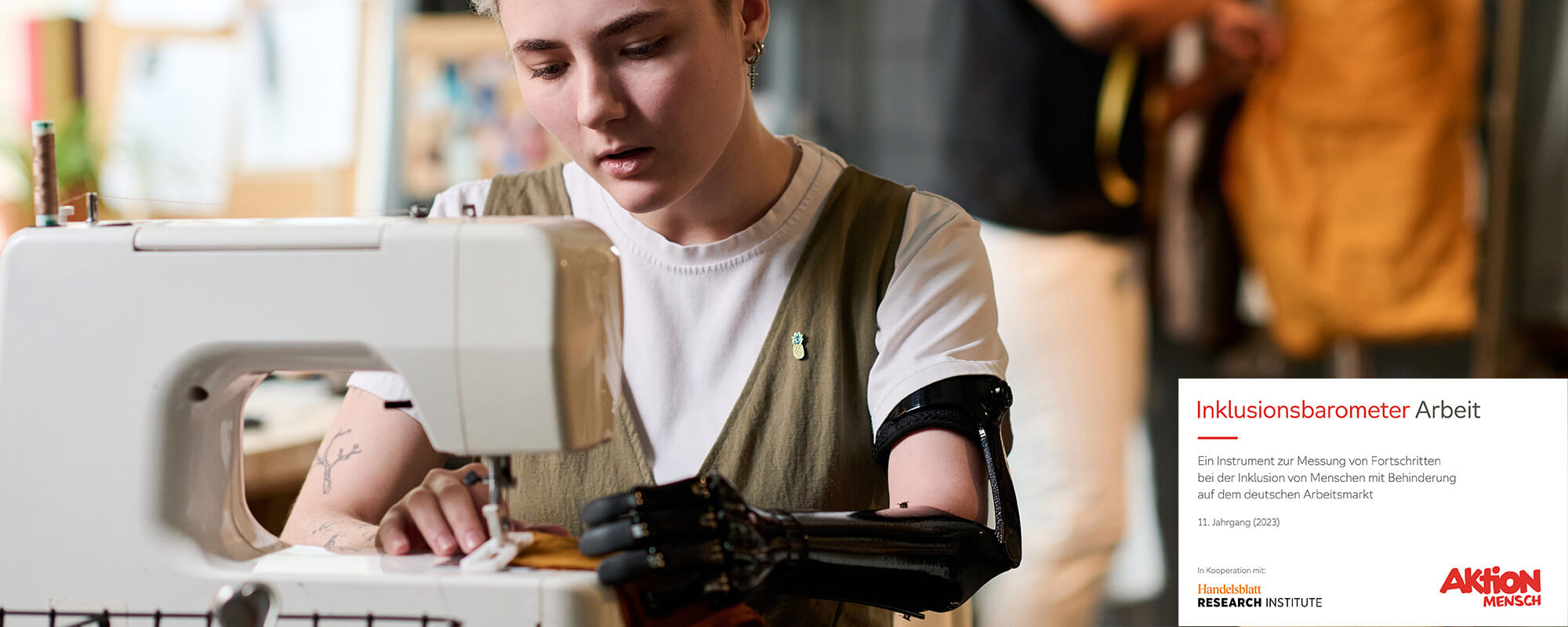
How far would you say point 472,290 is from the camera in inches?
26.9

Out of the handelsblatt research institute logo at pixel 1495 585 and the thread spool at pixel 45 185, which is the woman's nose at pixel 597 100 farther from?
the handelsblatt research institute logo at pixel 1495 585

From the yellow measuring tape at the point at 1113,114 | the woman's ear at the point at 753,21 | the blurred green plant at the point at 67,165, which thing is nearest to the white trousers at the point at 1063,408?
the yellow measuring tape at the point at 1113,114

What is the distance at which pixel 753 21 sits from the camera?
98 cm

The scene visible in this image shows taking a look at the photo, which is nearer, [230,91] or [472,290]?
[472,290]

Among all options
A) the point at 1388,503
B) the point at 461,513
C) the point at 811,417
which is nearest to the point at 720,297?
the point at 811,417

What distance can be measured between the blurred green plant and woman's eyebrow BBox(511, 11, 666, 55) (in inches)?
66.7

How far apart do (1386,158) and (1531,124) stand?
288 millimetres

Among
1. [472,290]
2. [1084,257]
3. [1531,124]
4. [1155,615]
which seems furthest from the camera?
[1155,615]

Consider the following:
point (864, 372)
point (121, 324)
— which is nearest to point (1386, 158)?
point (864, 372)

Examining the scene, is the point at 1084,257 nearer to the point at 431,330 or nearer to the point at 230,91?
the point at 431,330

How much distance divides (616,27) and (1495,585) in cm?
A: 205

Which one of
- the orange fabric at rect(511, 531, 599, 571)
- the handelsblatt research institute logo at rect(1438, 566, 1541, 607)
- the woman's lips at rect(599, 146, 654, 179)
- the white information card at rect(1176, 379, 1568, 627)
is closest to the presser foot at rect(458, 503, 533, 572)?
the orange fabric at rect(511, 531, 599, 571)

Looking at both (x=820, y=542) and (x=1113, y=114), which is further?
(x=1113, y=114)

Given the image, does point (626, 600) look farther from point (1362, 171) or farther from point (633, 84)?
point (1362, 171)
